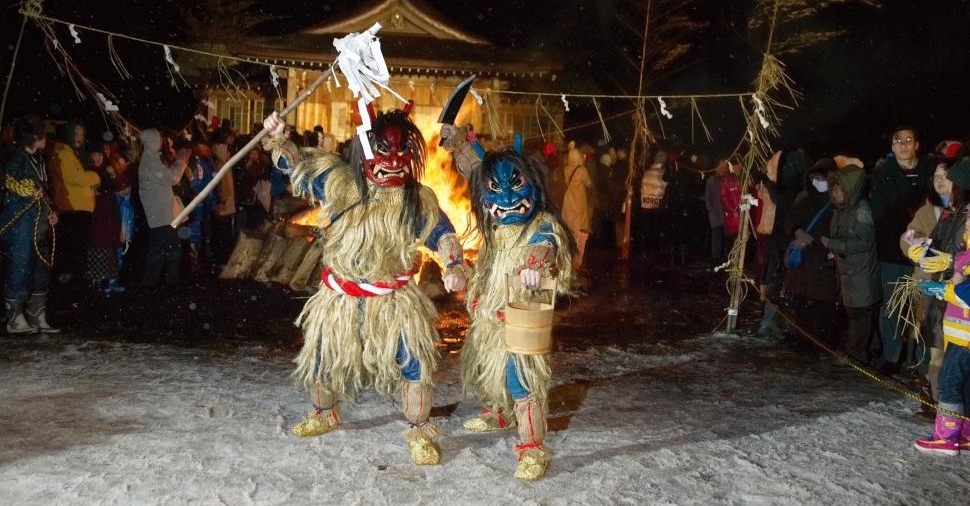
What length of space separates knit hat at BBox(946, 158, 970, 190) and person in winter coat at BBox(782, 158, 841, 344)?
76.5 inches

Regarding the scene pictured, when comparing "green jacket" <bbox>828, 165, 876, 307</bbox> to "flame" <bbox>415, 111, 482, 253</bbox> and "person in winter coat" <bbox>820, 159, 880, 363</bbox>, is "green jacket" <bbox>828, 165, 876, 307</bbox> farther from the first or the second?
"flame" <bbox>415, 111, 482, 253</bbox>

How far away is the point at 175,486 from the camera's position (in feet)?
12.4

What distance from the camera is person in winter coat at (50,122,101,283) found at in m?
7.88

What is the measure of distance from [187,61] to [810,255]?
52.7 feet

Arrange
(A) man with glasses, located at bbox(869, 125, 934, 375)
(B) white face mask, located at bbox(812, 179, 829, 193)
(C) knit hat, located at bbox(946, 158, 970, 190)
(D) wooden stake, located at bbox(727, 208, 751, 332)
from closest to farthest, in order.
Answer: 1. (C) knit hat, located at bbox(946, 158, 970, 190)
2. (A) man with glasses, located at bbox(869, 125, 934, 375)
3. (B) white face mask, located at bbox(812, 179, 829, 193)
4. (D) wooden stake, located at bbox(727, 208, 751, 332)

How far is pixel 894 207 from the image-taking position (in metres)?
6.55

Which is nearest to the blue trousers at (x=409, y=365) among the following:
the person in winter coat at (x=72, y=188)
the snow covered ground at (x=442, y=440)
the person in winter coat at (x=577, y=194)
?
the snow covered ground at (x=442, y=440)

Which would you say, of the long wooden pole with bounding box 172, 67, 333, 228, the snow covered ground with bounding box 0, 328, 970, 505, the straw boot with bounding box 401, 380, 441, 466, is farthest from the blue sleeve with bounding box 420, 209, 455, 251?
the snow covered ground with bounding box 0, 328, 970, 505

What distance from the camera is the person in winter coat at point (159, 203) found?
8.79 meters

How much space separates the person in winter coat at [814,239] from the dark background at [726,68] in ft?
27.1

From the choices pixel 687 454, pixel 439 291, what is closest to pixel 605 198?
pixel 439 291

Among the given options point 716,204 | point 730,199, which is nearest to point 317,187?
point 730,199

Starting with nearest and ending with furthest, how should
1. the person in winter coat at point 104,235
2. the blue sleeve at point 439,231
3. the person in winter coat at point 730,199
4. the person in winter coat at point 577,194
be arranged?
1. the blue sleeve at point 439,231
2. the person in winter coat at point 104,235
3. the person in winter coat at point 577,194
4. the person in winter coat at point 730,199

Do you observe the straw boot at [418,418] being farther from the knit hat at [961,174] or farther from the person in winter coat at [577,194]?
the person in winter coat at [577,194]
